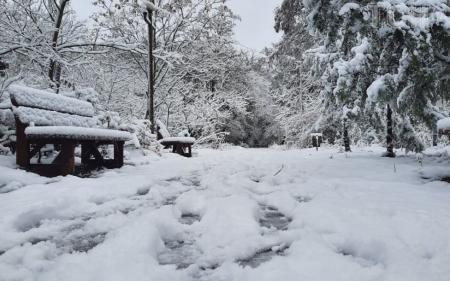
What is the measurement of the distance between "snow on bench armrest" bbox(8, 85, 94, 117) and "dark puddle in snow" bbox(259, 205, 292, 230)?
3554 millimetres

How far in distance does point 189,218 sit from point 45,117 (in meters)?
3.28

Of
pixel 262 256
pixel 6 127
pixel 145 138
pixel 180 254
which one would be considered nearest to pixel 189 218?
pixel 180 254

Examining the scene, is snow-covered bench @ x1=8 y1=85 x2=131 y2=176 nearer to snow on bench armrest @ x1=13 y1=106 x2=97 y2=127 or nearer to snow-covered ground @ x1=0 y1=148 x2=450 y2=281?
snow on bench armrest @ x1=13 y1=106 x2=97 y2=127

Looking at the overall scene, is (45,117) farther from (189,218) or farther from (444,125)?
(444,125)

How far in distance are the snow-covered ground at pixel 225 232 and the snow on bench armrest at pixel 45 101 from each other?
1301mm

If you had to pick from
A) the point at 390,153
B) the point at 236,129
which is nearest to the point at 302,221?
the point at 390,153

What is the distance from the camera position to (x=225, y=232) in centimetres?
211

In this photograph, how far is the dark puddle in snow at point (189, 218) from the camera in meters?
2.46

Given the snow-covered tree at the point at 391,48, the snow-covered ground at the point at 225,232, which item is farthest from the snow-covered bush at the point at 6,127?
the snow-covered tree at the point at 391,48

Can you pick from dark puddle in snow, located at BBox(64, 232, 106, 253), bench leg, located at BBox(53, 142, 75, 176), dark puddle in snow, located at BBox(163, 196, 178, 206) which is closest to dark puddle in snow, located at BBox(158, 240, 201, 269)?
dark puddle in snow, located at BBox(64, 232, 106, 253)

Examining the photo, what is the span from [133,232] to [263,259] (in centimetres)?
79

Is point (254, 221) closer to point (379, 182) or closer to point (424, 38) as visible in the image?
point (379, 182)

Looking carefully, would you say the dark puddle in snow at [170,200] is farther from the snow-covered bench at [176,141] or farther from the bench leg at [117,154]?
the snow-covered bench at [176,141]

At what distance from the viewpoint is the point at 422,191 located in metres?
3.25
